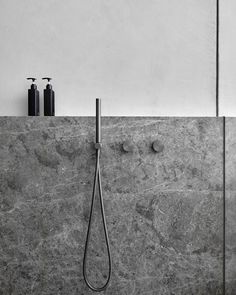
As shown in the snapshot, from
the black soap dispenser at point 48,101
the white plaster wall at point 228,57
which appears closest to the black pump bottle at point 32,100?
the black soap dispenser at point 48,101

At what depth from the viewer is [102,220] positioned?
5.81ft

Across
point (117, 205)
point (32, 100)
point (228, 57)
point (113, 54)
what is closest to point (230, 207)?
point (117, 205)

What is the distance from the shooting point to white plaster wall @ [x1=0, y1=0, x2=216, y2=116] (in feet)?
6.03

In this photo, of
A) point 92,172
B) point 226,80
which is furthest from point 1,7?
point 226,80

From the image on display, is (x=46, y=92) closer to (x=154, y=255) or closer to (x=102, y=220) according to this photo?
(x=102, y=220)

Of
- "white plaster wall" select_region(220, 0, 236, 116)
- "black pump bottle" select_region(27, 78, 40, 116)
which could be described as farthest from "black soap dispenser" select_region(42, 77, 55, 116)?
"white plaster wall" select_region(220, 0, 236, 116)

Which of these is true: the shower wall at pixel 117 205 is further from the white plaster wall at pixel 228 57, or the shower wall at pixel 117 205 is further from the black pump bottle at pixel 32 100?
the white plaster wall at pixel 228 57

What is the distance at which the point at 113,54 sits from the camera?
1.86m

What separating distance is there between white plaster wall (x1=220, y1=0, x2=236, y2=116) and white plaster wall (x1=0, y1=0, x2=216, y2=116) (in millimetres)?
54

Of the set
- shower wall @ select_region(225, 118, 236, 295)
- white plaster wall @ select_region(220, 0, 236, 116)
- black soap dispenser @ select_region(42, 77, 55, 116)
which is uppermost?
white plaster wall @ select_region(220, 0, 236, 116)

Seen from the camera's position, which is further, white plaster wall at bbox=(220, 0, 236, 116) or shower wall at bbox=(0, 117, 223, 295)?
white plaster wall at bbox=(220, 0, 236, 116)

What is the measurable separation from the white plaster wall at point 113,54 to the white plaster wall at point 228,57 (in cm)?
5

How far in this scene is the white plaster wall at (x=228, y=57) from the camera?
6.15ft

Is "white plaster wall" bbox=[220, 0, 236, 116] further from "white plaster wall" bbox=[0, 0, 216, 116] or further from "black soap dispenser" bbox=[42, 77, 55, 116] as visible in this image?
"black soap dispenser" bbox=[42, 77, 55, 116]
